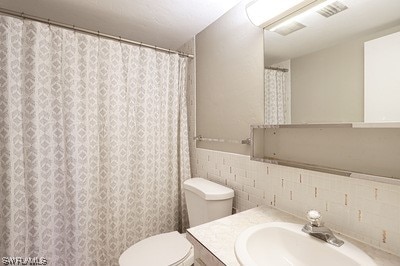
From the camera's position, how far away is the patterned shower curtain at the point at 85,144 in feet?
4.03

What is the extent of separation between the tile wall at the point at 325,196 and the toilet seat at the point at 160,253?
44 cm

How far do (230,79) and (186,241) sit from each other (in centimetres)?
116

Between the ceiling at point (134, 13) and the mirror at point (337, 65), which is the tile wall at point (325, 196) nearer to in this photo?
the mirror at point (337, 65)

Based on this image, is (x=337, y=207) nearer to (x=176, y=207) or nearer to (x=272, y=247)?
(x=272, y=247)

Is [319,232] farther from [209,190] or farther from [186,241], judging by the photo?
[186,241]

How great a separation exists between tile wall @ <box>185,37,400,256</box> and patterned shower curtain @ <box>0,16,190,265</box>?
0.65m

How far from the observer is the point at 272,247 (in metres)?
0.87

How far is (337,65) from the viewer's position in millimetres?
872

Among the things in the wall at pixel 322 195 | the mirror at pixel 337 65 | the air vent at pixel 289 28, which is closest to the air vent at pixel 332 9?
the mirror at pixel 337 65

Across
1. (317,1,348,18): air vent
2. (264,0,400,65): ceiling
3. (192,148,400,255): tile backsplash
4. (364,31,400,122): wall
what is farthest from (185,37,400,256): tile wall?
(317,1,348,18): air vent

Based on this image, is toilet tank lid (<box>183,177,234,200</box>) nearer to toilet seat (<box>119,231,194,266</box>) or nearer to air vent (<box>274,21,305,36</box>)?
toilet seat (<box>119,231,194,266</box>)

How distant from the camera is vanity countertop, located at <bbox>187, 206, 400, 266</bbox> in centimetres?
70

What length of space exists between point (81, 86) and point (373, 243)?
1.82 metres

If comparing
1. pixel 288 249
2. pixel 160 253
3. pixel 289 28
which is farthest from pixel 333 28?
pixel 160 253
